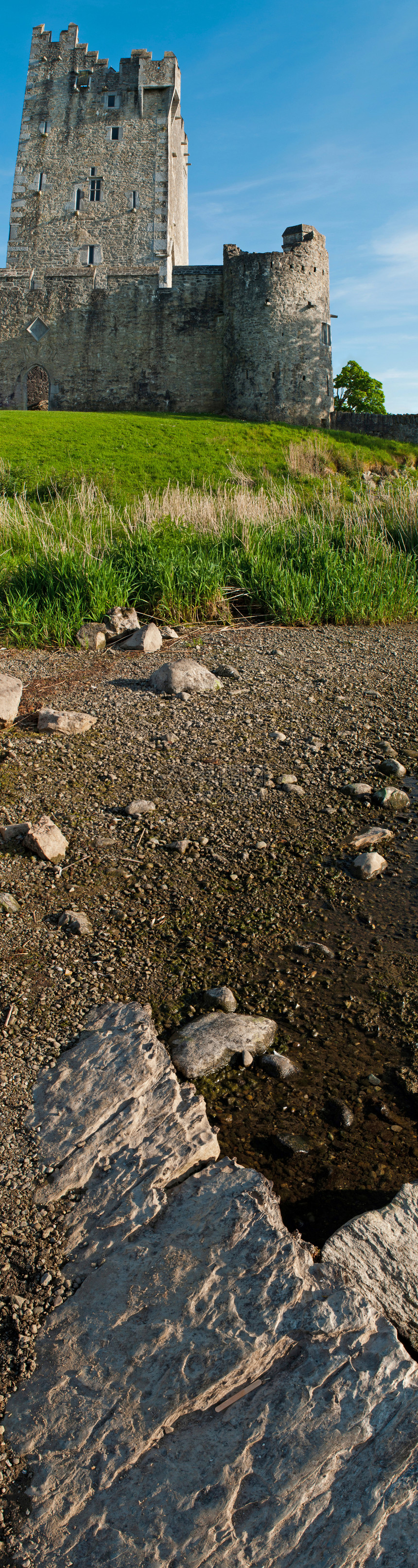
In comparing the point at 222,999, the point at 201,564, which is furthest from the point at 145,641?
the point at 222,999

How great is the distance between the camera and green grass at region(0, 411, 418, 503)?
1492 cm

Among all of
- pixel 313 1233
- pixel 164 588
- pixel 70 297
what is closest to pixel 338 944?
pixel 313 1233

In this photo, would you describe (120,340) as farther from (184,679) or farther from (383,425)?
(184,679)

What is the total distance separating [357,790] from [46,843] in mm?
1450

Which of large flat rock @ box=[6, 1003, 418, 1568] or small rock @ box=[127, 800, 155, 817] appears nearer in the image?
large flat rock @ box=[6, 1003, 418, 1568]

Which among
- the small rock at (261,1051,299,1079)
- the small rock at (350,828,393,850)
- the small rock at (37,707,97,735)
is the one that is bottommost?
the small rock at (261,1051,299,1079)

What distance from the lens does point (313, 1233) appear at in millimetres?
1621

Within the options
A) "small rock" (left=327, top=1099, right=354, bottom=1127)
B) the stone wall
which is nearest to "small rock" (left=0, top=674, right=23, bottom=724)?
"small rock" (left=327, top=1099, right=354, bottom=1127)

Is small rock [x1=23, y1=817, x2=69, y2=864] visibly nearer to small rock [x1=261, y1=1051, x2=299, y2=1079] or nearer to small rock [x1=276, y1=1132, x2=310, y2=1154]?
small rock [x1=261, y1=1051, x2=299, y2=1079]

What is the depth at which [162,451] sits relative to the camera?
18891 mm

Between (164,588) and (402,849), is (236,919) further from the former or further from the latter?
(164,588)

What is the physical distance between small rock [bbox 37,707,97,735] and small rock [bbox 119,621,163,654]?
146 cm

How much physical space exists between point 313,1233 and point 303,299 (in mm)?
27440

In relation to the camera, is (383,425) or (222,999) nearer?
(222,999)
